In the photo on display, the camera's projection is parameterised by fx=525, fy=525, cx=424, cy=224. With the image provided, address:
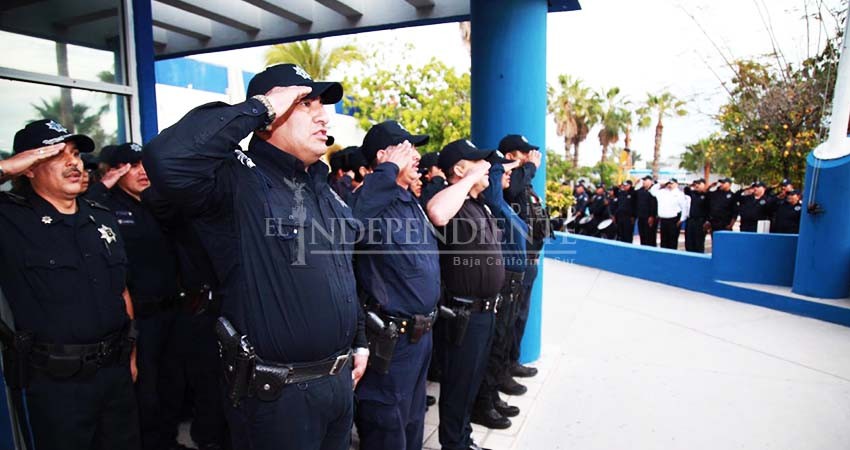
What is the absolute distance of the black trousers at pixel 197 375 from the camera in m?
3.39

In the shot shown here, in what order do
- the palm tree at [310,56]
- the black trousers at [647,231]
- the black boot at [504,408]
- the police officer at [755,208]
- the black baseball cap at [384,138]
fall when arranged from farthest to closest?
the palm tree at [310,56] → the black trousers at [647,231] → the police officer at [755,208] → the black boot at [504,408] → the black baseball cap at [384,138]

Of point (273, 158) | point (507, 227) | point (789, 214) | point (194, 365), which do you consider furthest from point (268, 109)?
point (789, 214)

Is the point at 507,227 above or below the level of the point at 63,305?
above

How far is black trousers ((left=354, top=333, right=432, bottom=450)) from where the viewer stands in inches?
99.5

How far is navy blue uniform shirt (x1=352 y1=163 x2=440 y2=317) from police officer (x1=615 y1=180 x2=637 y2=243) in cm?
1139

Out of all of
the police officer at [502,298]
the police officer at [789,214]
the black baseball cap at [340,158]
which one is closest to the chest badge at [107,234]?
the police officer at [502,298]

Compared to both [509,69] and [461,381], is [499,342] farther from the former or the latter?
[509,69]

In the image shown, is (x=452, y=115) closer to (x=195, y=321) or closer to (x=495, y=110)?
(x=495, y=110)

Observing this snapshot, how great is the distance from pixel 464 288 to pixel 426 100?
1281 centimetres

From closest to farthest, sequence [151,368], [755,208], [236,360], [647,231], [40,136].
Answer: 1. [236,360]
2. [40,136]
3. [151,368]
4. [755,208]
5. [647,231]

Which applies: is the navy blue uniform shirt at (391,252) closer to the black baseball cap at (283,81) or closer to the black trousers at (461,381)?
the black trousers at (461,381)

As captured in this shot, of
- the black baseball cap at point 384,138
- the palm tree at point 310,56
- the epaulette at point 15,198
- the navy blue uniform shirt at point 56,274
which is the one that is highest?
the palm tree at point 310,56

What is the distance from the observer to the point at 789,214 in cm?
978

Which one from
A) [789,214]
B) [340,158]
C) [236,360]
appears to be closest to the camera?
[236,360]
